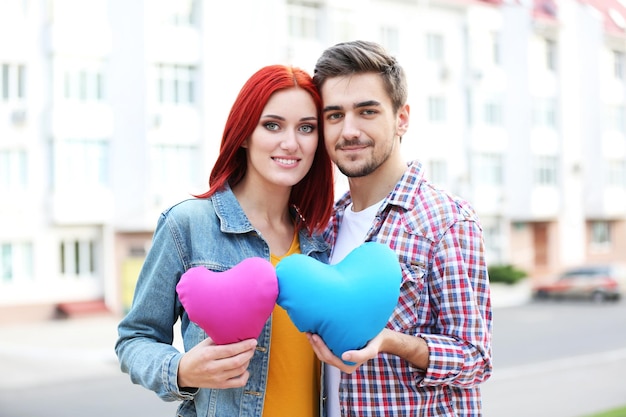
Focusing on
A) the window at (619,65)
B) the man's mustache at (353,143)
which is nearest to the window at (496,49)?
the window at (619,65)

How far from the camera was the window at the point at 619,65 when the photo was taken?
97.1ft

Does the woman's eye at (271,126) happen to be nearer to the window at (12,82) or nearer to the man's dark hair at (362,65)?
the man's dark hair at (362,65)

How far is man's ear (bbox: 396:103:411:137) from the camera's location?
7.09ft

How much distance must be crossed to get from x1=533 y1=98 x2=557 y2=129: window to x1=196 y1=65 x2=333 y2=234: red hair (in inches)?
1001

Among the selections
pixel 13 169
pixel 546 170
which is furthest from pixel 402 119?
pixel 546 170

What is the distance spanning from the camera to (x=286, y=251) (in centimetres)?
212

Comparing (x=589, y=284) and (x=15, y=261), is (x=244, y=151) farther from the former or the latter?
(x=589, y=284)

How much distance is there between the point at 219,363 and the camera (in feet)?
5.49

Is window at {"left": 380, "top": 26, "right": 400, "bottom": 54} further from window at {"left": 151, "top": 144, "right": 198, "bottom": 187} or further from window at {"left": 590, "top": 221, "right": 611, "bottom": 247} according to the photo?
window at {"left": 590, "top": 221, "right": 611, "bottom": 247}

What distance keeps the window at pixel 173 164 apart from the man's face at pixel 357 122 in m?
16.0

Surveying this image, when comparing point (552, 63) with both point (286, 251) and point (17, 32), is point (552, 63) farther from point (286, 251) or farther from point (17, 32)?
point (286, 251)

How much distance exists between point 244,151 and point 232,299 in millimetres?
617

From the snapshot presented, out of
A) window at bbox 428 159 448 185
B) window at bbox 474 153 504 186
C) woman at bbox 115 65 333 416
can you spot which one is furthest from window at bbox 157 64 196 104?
woman at bbox 115 65 333 416

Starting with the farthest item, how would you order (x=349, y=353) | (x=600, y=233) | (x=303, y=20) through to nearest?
(x=600, y=233), (x=303, y=20), (x=349, y=353)
